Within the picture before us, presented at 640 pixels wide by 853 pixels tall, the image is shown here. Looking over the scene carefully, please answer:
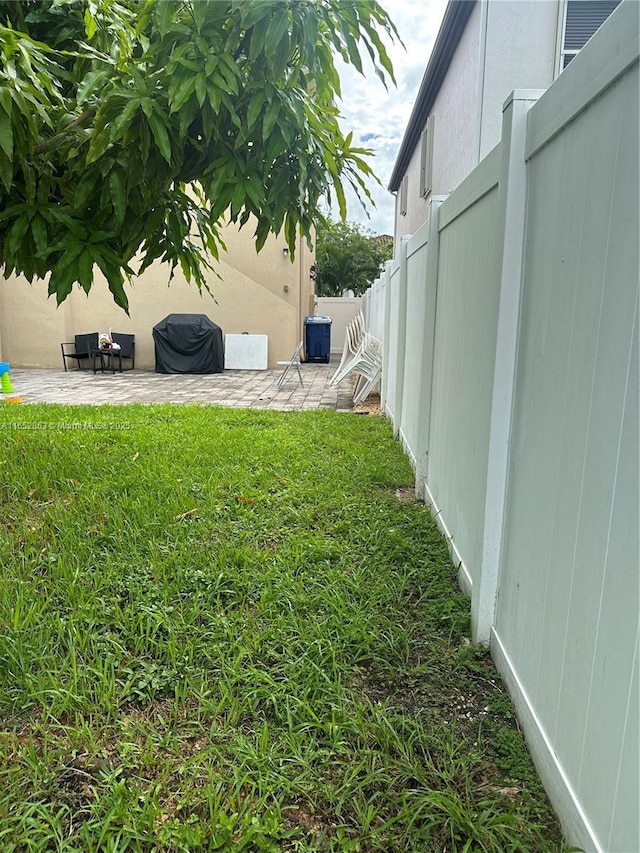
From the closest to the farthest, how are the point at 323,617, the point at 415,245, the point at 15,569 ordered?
the point at 323,617 < the point at 15,569 < the point at 415,245

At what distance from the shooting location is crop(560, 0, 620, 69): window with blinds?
551cm

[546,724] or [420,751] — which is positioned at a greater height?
[546,724]

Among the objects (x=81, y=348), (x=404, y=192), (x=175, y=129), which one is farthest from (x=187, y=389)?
(x=175, y=129)

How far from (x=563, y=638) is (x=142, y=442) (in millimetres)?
4465

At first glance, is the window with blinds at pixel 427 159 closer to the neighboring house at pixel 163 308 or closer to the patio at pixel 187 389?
the patio at pixel 187 389

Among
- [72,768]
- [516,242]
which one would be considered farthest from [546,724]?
[516,242]

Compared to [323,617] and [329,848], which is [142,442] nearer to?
[323,617]

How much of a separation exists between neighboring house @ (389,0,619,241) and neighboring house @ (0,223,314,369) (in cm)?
619

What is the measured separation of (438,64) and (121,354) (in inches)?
348

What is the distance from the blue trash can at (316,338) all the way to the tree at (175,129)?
1414 cm

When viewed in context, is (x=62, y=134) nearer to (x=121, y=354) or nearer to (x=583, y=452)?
(x=583, y=452)

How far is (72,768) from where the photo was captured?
1.69m

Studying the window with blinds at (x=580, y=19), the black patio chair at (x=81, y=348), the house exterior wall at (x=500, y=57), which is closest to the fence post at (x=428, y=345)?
the house exterior wall at (x=500, y=57)

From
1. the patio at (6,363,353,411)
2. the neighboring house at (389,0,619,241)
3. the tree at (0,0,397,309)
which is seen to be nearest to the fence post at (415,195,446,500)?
the tree at (0,0,397,309)
